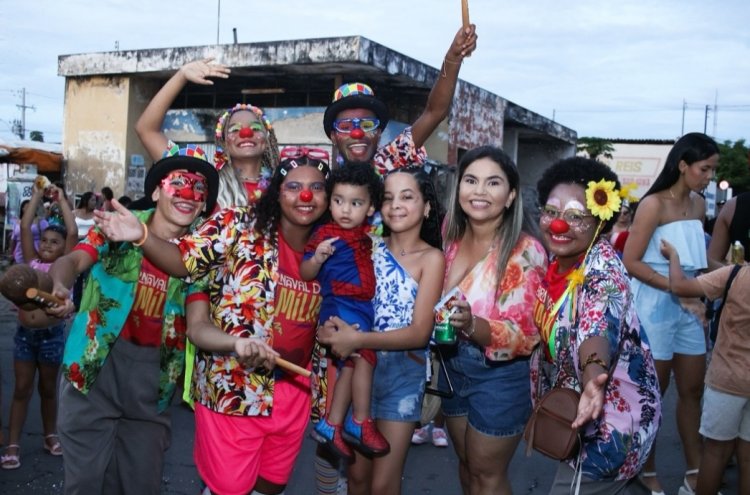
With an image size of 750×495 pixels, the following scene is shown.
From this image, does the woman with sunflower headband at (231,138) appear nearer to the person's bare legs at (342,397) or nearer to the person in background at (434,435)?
the person's bare legs at (342,397)

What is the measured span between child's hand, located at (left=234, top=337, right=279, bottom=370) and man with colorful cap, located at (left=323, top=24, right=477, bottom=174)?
53.6 inches

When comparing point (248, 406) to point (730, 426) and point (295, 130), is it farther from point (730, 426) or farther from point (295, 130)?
point (295, 130)

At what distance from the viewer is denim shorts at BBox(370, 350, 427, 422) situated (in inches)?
140

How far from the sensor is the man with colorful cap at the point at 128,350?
3619 millimetres

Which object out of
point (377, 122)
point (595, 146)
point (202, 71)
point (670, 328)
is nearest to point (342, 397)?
point (377, 122)

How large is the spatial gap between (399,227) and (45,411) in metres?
3.58

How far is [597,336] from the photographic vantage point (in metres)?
2.84

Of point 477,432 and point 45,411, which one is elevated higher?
point 477,432

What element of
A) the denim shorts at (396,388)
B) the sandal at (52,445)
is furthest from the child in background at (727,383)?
the sandal at (52,445)

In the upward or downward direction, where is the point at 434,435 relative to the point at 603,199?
downward

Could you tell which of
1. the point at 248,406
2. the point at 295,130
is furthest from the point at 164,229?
the point at 295,130

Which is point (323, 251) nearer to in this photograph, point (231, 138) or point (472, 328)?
point (472, 328)

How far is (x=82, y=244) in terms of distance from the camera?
11.8 ft

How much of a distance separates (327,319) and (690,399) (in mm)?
3091
